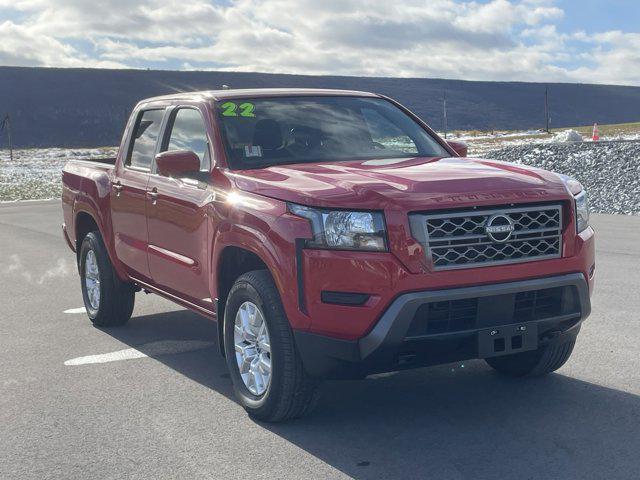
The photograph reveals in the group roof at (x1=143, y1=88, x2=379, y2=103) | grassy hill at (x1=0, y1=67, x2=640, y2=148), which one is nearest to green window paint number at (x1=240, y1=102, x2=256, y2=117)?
roof at (x1=143, y1=88, x2=379, y2=103)

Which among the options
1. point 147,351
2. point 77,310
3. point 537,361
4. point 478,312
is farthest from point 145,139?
point 478,312

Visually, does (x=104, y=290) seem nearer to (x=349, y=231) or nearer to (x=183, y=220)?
(x=183, y=220)

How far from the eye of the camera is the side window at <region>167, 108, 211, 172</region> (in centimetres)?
612

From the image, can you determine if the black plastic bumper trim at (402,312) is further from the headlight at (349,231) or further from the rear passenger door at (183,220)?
the rear passenger door at (183,220)

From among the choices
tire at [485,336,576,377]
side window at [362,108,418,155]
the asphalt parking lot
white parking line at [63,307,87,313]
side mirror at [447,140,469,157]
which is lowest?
white parking line at [63,307,87,313]

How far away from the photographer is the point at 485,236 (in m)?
4.81

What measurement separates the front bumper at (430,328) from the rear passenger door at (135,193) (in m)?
2.43

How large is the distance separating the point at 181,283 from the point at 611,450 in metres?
2.95

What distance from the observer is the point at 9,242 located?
15703mm

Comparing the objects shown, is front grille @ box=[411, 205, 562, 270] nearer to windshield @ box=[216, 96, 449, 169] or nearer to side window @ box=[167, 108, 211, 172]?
windshield @ box=[216, 96, 449, 169]

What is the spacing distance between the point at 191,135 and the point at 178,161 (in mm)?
724

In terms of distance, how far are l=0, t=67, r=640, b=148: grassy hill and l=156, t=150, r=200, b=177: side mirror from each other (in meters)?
124

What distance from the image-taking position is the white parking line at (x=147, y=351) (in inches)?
274

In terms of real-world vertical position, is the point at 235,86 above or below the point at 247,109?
above
